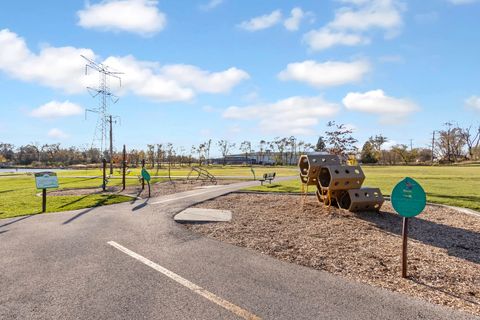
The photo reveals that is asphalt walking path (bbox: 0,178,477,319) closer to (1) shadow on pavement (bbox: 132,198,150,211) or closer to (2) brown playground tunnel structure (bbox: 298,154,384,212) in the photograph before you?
(1) shadow on pavement (bbox: 132,198,150,211)

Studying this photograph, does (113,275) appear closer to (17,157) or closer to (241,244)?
(241,244)

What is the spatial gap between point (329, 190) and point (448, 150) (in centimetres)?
10030

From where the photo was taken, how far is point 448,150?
94000 millimetres

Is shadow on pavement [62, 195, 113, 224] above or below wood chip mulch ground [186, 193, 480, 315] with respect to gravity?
below

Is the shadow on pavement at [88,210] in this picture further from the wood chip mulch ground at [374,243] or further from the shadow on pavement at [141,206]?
the wood chip mulch ground at [374,243]

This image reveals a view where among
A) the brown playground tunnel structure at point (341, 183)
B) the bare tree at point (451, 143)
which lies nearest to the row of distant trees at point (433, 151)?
the bare tree at point (451, 143)

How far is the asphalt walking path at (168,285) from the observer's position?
12.9ft

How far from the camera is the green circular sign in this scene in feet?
17.2

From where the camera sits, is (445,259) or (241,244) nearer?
(445,259)

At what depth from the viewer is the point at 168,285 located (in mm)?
4734

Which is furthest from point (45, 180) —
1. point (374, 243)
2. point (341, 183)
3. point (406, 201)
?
point (406, 201)

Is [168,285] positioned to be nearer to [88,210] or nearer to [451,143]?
[88,210]

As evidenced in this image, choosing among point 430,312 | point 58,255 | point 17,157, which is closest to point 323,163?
point 430,312

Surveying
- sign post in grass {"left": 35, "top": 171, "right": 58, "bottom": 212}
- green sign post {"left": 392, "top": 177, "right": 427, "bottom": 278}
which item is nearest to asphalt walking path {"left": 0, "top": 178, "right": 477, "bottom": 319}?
green sign post {"left": 392, "top": 177, "right": 427, "bottom": 278}
